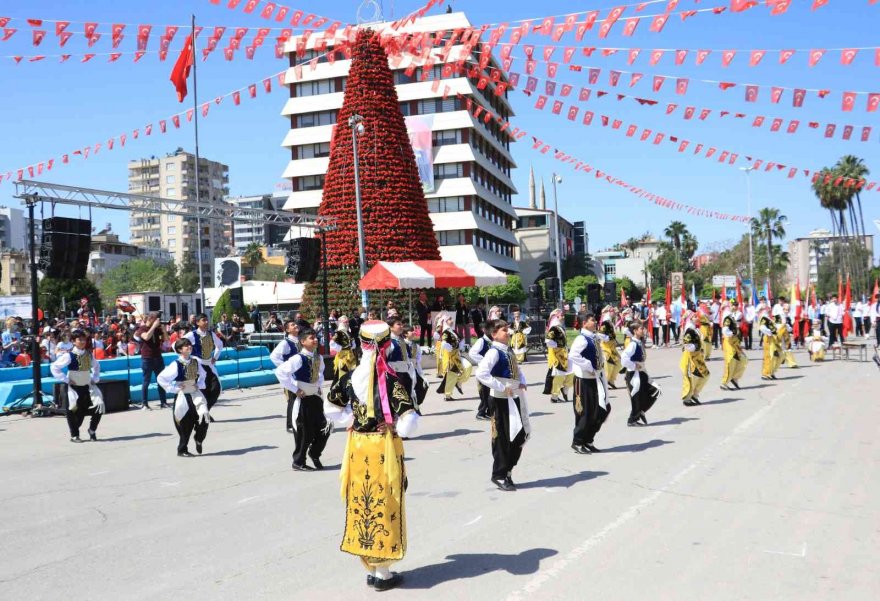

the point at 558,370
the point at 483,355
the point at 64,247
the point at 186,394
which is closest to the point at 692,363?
the point at 558,370

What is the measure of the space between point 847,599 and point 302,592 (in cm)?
357

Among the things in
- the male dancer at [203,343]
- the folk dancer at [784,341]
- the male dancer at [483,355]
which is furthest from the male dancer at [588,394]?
the folk dancer at [784,341]

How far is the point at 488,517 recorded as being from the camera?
7.38 m

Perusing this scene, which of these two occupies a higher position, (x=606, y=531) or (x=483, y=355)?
(x=483, y=355)

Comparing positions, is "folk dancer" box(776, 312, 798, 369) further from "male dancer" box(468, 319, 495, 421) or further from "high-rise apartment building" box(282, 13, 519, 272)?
"high-rise apartment building" box(282, 13, 519, 272)

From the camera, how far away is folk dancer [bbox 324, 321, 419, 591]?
18.3ft

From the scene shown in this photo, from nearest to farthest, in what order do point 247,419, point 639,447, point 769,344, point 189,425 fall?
1. point 639,447
2. point 189,425
3. point 247,419
4. point 769,344

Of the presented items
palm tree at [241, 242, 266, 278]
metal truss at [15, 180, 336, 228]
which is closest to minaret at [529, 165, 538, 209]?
palm tree at [241, 242, 266, 278]

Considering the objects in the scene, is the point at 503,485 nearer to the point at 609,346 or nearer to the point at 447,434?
the point at 447,434

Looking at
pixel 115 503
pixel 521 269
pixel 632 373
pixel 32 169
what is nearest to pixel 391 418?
pixel 115 503

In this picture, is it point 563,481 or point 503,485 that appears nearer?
point 503,485

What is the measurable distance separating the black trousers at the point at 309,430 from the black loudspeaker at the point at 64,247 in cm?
909

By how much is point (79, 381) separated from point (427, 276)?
1377 cm

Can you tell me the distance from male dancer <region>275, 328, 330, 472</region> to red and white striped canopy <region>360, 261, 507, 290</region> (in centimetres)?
1431
